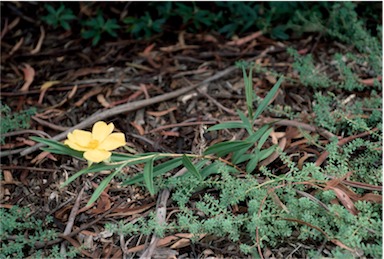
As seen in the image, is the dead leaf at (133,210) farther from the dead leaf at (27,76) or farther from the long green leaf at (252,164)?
the dead leaf at (27,76)

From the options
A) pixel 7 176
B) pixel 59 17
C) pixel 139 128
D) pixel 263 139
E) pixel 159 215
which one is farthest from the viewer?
pixel 59 17

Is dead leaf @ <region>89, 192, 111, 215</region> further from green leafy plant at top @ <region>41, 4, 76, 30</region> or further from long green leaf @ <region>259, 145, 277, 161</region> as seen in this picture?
green leafy plant at top @ <region>41, 4, 76, 30</region>

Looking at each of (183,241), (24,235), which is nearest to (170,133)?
(183,241)

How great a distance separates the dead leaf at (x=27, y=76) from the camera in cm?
269

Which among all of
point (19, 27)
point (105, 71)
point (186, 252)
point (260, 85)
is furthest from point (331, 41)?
point (19, 27)

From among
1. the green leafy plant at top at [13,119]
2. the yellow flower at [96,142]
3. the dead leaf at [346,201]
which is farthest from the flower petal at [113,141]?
the green leafy plant at top at [13,119]

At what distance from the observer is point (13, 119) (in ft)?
7.80

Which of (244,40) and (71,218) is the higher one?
(244,40)

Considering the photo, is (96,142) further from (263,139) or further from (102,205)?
(263,139)

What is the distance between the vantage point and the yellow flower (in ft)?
5.29

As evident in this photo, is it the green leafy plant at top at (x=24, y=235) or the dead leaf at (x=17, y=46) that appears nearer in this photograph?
the green leafy plant at top at (x=24, y=235)

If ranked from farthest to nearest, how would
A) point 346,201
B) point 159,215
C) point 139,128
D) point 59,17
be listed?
1. point 59,17
2. point 139,128
3. point 159,215
4. point 346,201

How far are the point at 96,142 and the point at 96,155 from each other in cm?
6

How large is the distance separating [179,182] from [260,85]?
0.83 metres
